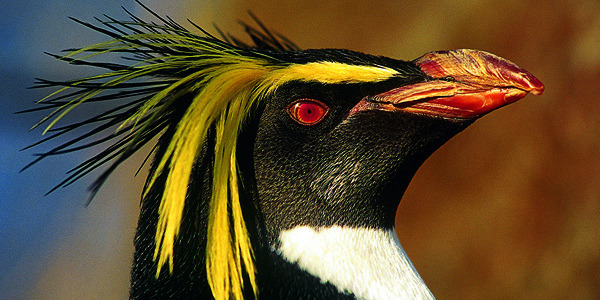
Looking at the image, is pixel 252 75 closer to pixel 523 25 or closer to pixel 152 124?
pixel 152 124

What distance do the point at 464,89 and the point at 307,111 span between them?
0.21 m

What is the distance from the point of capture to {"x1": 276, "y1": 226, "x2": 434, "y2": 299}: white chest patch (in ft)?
2.33

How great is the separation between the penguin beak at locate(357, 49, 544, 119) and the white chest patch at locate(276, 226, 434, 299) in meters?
0.18

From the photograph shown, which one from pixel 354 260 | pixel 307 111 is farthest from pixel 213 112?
pixel 354 260

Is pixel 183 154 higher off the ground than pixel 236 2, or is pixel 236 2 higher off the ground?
pixel 236 2

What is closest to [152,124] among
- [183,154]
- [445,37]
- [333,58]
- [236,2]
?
[183,154]

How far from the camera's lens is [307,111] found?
0.73 meters

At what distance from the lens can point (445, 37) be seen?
2254 mm

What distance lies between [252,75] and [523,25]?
1785mm

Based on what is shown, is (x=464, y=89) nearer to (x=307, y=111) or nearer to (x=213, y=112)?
(x=307, y=111)

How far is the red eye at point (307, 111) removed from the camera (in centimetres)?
73

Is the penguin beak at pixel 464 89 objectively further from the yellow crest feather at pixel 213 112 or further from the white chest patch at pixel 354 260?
the white chest patch at pixel 354 260

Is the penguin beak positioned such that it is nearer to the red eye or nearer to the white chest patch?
the red eye

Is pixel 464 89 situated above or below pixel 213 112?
above
